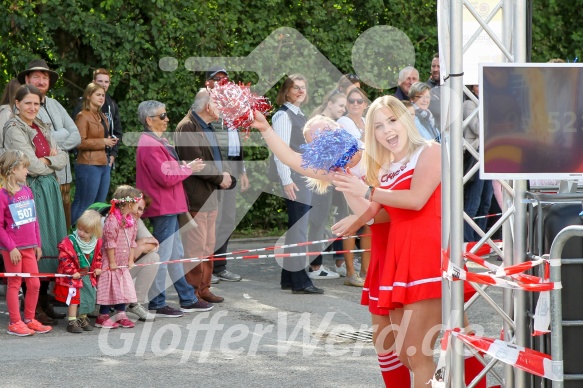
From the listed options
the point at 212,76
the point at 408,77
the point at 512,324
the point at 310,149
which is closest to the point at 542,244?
the point at 512,324

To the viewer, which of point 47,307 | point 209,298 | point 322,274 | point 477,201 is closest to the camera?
point 47,307

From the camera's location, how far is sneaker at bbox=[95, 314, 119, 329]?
8.20 metres

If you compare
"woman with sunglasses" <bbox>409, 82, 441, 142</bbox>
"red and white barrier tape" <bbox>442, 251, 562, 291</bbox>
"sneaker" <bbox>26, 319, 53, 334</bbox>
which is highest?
"woman with sunglasses" <bbox>409, 82, 441, 142</bbox>

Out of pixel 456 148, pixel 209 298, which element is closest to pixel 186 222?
pixel 209 298

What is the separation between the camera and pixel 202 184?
9.62 m

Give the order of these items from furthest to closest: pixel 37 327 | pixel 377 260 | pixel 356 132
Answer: pixel 356 132 < pixel 37 327 < pixel 377 260

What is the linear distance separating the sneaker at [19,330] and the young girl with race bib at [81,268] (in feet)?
1.09

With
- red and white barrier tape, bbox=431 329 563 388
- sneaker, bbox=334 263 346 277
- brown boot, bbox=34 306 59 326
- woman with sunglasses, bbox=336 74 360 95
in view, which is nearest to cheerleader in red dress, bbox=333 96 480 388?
red and white barrier tape, bbox=431 329 563 388

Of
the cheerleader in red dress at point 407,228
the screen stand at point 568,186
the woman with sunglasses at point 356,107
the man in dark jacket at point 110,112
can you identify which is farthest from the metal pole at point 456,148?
the man in dark jacket at point 110,112

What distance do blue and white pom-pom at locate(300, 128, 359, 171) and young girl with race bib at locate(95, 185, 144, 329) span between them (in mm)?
3303

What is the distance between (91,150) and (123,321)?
2719 mm

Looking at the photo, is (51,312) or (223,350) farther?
(51,312)

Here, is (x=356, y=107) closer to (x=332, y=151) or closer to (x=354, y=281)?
(x=354, y=281)

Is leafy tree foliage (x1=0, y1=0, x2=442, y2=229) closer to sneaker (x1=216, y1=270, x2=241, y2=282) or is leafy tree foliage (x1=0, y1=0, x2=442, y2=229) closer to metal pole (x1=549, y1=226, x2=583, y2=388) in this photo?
sneaker (x1=216, y1=270, x2=241, y2=282)
